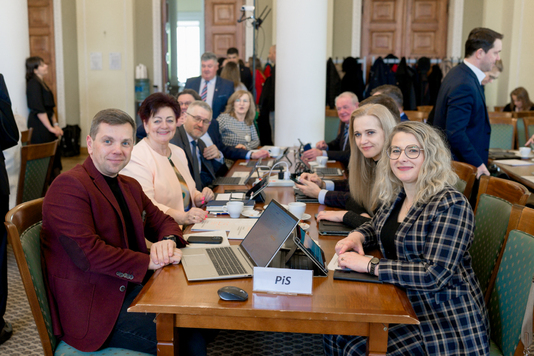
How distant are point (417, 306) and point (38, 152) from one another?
2628mm

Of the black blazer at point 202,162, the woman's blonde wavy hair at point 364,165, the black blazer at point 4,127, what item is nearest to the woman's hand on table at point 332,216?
the woman's blonde wavy hair at point 364,165

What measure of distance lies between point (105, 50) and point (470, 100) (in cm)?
725

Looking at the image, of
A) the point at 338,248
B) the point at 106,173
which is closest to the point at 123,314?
the point at 106,173

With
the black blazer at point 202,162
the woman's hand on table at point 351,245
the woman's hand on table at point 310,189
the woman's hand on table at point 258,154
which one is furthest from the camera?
the woman's hand on table at point 258,154

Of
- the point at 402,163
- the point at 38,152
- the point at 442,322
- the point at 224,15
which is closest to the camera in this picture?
the point at 442,322

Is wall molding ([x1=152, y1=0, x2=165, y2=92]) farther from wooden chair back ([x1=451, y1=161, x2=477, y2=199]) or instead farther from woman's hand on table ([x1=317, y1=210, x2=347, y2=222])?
woman's hand on table ([x1=317, y1=210, x2=347, y2=222])

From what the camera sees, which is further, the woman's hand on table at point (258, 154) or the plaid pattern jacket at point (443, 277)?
the woman's hand on table at point (258, 154)

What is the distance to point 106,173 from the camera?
1.86 metres

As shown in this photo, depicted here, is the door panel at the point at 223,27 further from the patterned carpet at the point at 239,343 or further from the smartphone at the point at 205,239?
the smartphone at the point at 205,239

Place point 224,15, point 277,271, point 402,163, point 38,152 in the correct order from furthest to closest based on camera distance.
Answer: point 224,15
point 38,152
point 402,163
point 277,271

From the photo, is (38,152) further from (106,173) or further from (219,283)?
(219,283)

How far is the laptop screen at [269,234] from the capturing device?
1.59 metres

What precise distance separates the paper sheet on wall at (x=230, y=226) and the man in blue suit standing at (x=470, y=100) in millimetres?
1682

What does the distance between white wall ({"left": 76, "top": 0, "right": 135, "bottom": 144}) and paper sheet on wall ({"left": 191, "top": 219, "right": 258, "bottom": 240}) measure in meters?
7.15
